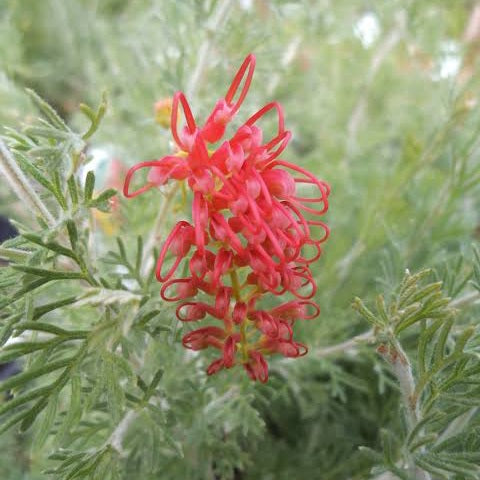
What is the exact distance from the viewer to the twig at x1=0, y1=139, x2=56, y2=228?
0.40m

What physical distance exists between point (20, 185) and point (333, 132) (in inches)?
28.5

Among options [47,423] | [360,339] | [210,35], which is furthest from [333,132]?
[47,423]

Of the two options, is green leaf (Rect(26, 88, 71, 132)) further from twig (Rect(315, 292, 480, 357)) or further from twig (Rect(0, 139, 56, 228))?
twig (Rect(315, 292, 480, 357))

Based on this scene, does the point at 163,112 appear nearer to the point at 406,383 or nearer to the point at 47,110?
the point at 47,110

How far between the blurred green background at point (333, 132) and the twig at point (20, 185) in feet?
0.60

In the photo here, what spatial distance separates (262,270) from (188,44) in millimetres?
468

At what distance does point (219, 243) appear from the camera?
1.31 ft

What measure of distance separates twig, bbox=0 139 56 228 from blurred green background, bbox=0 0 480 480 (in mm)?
182

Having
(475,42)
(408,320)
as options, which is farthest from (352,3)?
(408,320)

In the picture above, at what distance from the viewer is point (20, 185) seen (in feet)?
1.33

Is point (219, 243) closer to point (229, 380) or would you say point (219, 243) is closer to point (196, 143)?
point (196, 143)

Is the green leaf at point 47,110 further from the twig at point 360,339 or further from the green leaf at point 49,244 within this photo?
the twig at point 360,339

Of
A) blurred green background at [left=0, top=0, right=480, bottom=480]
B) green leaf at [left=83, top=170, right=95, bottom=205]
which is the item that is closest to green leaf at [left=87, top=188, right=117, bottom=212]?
green leaf at [left=83, top=170, right=95, bottom=205]

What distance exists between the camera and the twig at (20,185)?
1.31ft
